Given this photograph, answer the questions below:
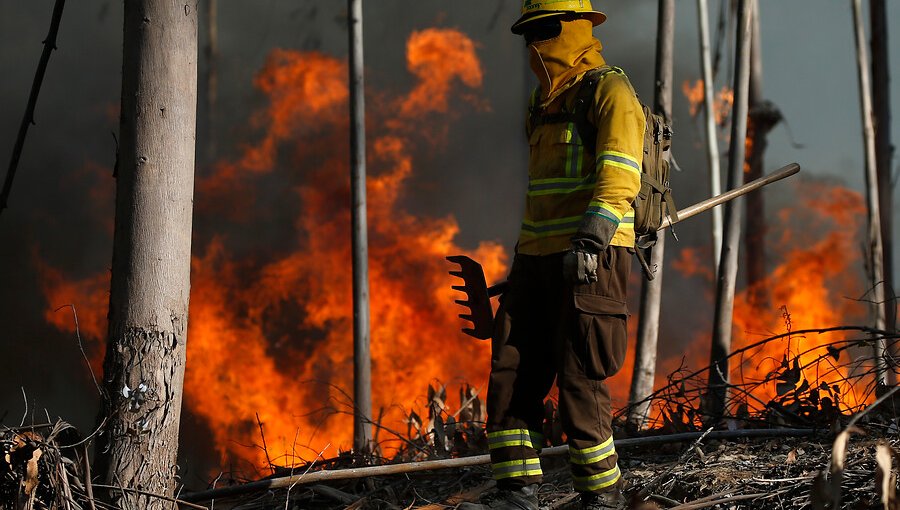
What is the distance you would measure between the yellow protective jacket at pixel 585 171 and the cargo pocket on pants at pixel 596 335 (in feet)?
0.89

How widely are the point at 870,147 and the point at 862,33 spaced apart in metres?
1.64

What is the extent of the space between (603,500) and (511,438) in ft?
1.45

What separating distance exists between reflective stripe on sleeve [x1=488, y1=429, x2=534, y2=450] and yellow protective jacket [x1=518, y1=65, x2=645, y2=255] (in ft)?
2.50

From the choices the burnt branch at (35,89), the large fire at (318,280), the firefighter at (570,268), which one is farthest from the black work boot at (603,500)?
the large fire at (318,280)

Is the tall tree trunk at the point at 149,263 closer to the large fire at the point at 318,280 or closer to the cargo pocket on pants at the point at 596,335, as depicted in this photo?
the cargo pocket on pants at the point at 596,335

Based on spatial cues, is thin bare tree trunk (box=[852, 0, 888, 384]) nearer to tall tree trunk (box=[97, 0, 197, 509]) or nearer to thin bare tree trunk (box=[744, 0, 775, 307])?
thin bare tree trunk (box=[744, 0, 775, 307])

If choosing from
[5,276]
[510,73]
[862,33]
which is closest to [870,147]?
[862,33]

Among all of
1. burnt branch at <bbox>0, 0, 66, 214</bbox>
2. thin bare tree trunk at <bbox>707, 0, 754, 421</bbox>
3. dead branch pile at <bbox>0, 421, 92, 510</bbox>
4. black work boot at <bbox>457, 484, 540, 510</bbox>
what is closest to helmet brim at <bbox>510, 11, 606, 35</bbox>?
black work boot at <bbox>457, 484, 540, 510</bbox>

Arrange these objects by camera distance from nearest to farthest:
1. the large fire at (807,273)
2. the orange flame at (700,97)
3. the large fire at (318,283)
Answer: the large fire at (318,283) → the large fire at (807,273) → the orange flame at (700,97)

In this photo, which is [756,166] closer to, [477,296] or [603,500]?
[477,296]

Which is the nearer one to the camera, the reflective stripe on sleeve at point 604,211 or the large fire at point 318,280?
the reflective stripe on sleeve at point 604,211

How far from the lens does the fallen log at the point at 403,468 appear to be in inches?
157

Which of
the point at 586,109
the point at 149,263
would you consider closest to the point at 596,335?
the point at 586,109

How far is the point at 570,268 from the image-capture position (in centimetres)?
330
